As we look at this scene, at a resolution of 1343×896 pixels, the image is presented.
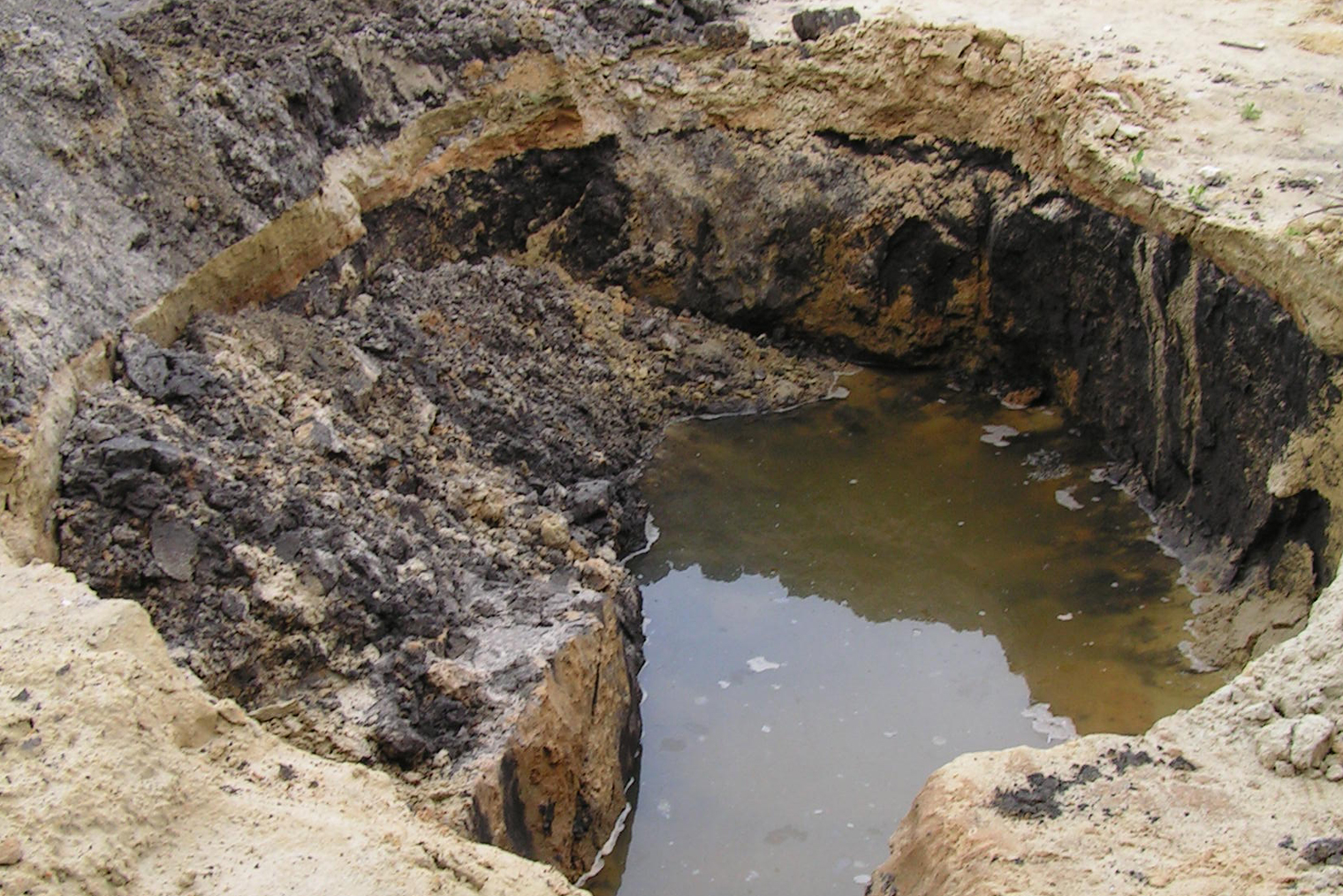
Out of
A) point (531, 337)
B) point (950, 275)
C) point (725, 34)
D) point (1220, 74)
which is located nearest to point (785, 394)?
point (950, 275)

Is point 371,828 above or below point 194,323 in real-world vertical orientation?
below

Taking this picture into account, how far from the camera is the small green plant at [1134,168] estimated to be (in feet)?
19.4

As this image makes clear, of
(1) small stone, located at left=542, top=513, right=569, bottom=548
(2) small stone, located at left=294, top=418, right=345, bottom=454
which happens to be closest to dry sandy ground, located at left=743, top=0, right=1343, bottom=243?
(1) small stone, located at left=542, top=513, right=569, bottom=548

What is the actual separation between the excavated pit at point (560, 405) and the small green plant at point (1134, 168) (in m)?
0.27

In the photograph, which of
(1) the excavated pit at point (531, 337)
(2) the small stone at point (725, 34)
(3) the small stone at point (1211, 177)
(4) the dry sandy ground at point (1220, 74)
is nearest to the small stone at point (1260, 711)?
(1) the excavated pit at point (531, 337)

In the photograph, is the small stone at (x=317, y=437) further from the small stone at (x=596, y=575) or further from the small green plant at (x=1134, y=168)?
the small green plant at (x=1134, y=168)

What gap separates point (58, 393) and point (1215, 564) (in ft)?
16.5

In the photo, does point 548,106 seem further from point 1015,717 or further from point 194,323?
point 1015,717

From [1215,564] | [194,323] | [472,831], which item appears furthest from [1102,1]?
[472,831]

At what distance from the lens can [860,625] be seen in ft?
19.5

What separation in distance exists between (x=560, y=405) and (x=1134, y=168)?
3.30 meters

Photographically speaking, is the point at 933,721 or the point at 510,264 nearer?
the point at 933,721

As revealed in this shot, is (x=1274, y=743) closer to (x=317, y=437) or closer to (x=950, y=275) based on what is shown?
(x=317, y=437)

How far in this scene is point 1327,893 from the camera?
301cm
